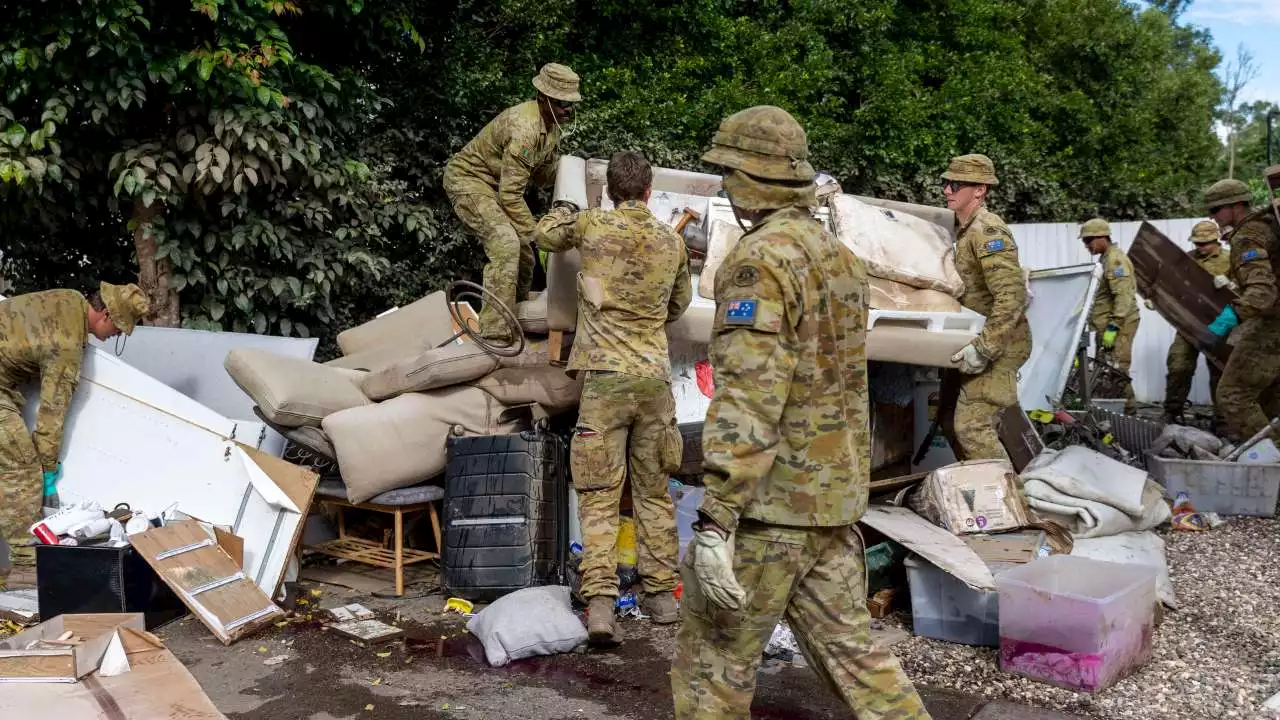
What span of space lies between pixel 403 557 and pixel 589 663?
1543 millimetres

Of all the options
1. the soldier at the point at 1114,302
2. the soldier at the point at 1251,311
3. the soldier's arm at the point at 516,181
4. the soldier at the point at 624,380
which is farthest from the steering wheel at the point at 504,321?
the soldier at the point at 1114,302

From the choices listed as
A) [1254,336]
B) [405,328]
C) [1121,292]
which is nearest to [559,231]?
[405,328]

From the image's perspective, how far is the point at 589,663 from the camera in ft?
13.9

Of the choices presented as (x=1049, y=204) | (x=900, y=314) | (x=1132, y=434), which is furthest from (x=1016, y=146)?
(x=900, y=314)

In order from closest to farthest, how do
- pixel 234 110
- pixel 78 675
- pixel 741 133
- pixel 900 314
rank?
pixel 741 133 < pixel 78 675 < pixel 900 314 < pixel 234 110

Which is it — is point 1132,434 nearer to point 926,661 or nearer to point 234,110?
point 926,661

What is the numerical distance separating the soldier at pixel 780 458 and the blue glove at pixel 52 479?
410cm

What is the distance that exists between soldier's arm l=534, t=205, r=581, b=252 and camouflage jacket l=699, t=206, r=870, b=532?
2.09 m

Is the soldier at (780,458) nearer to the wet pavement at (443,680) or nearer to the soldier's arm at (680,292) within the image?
the wet pavement at (443,680)

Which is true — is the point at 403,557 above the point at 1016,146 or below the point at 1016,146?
below

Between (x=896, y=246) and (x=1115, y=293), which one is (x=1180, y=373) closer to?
(x=1115, y=293)

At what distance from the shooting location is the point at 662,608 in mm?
4707

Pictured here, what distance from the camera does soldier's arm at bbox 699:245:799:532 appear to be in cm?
252

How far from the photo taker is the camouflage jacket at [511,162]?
5738 mm
